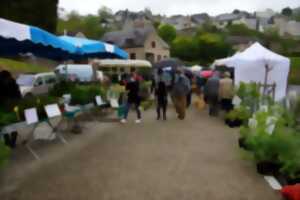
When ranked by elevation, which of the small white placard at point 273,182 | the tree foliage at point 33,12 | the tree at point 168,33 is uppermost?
the tree foliage at point 33,12

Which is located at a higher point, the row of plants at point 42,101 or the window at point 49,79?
the row of plants at point 42,101

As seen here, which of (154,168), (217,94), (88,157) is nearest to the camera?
(154,168)

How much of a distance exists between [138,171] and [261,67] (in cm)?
950

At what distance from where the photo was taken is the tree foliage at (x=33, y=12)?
3198 cm

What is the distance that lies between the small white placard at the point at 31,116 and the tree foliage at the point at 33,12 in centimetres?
2404

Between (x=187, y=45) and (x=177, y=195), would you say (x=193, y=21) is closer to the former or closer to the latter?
(x=187, y=45)

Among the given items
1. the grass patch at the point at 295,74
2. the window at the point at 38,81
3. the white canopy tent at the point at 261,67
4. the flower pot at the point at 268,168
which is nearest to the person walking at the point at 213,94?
the white canopy tent at the point at 261,67

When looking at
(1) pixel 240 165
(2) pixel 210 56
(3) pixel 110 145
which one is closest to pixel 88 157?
(3) pixel 110 145

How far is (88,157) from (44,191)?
7.92ft

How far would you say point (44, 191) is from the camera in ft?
21.7

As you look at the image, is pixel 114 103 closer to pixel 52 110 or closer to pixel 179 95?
pixel 179 95

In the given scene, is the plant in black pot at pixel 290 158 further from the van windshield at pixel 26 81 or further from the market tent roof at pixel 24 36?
the van windshield at pixel 26 81

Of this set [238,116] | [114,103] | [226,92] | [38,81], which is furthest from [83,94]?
[38,81]

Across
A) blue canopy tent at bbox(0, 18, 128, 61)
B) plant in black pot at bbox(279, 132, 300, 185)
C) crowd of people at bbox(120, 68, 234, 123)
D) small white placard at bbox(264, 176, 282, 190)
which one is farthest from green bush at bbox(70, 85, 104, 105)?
plant in black pot at bbox(279, 132, 300, 185)
